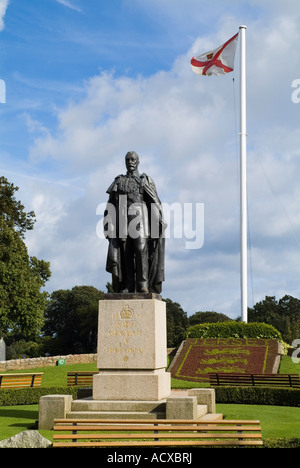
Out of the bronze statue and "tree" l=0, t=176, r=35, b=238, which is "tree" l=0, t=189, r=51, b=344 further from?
the bronze statue

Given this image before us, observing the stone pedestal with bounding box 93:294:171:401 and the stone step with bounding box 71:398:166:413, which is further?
the stone pedestal with bounding box 93:294:171:401

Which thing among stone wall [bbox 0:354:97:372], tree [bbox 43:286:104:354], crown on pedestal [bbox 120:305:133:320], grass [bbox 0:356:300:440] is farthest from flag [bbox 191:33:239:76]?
tree [bbox 43:286:104:354]

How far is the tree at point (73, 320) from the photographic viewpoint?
202 ft

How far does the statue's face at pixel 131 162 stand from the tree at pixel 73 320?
47444 millimetres

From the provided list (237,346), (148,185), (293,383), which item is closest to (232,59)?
(237,346)

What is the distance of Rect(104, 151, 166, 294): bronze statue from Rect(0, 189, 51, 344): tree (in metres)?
21.6

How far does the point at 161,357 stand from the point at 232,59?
2100 cm

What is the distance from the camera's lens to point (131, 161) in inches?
521

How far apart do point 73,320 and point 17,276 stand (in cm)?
3192

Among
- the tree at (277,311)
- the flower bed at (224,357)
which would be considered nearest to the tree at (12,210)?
the flower bed at (224,357)

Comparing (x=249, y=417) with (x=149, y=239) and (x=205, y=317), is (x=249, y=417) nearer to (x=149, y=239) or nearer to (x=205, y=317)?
(x=149, y=239)

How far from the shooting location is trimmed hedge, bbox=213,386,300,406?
1714 cm

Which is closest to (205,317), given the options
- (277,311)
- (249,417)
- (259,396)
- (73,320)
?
(277,311)
